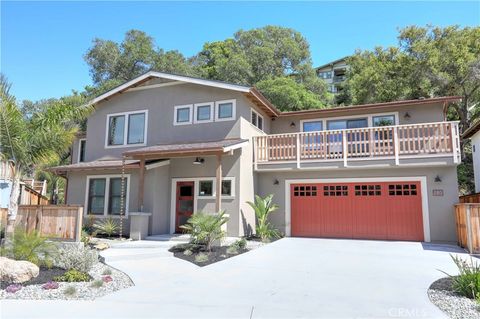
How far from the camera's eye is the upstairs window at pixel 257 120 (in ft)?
49.3

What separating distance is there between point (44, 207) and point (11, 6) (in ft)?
20.1

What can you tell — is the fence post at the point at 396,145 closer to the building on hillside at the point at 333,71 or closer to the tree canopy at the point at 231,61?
the tree canopy at the point at 231,61

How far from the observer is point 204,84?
564 inches

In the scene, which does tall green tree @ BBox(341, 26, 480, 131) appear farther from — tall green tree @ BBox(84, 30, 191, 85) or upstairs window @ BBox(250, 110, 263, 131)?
tall green tree @ BBox(84, 30, 191, 85)

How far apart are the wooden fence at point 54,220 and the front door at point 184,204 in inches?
174

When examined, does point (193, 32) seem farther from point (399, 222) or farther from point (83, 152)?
point (399, 222)

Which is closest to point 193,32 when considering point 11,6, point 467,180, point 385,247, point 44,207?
point 11,6

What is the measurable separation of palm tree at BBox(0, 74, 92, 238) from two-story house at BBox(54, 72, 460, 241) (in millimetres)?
3639

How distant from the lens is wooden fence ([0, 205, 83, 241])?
10242 millimetres

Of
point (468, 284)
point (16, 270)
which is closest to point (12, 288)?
point (16, 270)

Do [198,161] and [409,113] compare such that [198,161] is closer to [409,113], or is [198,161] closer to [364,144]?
[364,144]

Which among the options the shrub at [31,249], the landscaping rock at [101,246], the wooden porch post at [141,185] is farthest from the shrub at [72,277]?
the wooden porch post at [141,185]

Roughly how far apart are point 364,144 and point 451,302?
28.2 ft

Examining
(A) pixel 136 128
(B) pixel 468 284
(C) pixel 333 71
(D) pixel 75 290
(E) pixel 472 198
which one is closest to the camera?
(B) pixel 468 284
